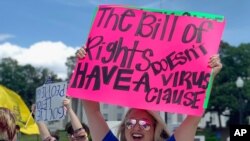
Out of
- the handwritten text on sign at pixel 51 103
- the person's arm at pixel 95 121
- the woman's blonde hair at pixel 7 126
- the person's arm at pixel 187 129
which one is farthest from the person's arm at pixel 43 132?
the person's arm at pixel 187 129

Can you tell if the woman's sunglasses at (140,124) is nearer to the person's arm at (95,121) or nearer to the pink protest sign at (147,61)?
the pink protest sign at (147,61)

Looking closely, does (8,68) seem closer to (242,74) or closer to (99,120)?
(242,74)

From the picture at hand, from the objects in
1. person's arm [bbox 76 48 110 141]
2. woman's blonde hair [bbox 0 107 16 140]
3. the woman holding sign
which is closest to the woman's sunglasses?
the woman holding sign

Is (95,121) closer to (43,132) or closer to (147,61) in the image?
(147,61)

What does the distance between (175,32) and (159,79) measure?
1.38ft

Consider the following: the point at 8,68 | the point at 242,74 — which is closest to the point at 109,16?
the point at 242,74

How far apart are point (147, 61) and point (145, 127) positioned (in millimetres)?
578

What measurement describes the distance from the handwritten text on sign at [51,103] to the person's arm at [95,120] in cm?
221

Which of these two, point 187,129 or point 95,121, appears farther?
point 95,121

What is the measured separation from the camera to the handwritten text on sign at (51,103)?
645 centimetres

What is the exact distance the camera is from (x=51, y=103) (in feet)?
21.6

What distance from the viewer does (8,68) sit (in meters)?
137

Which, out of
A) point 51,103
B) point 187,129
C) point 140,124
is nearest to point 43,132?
point 51,103

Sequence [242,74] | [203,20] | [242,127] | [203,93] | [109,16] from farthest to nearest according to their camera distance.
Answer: [242,74] → [242,127] → [109,16] → [203,20] → [203,93]
